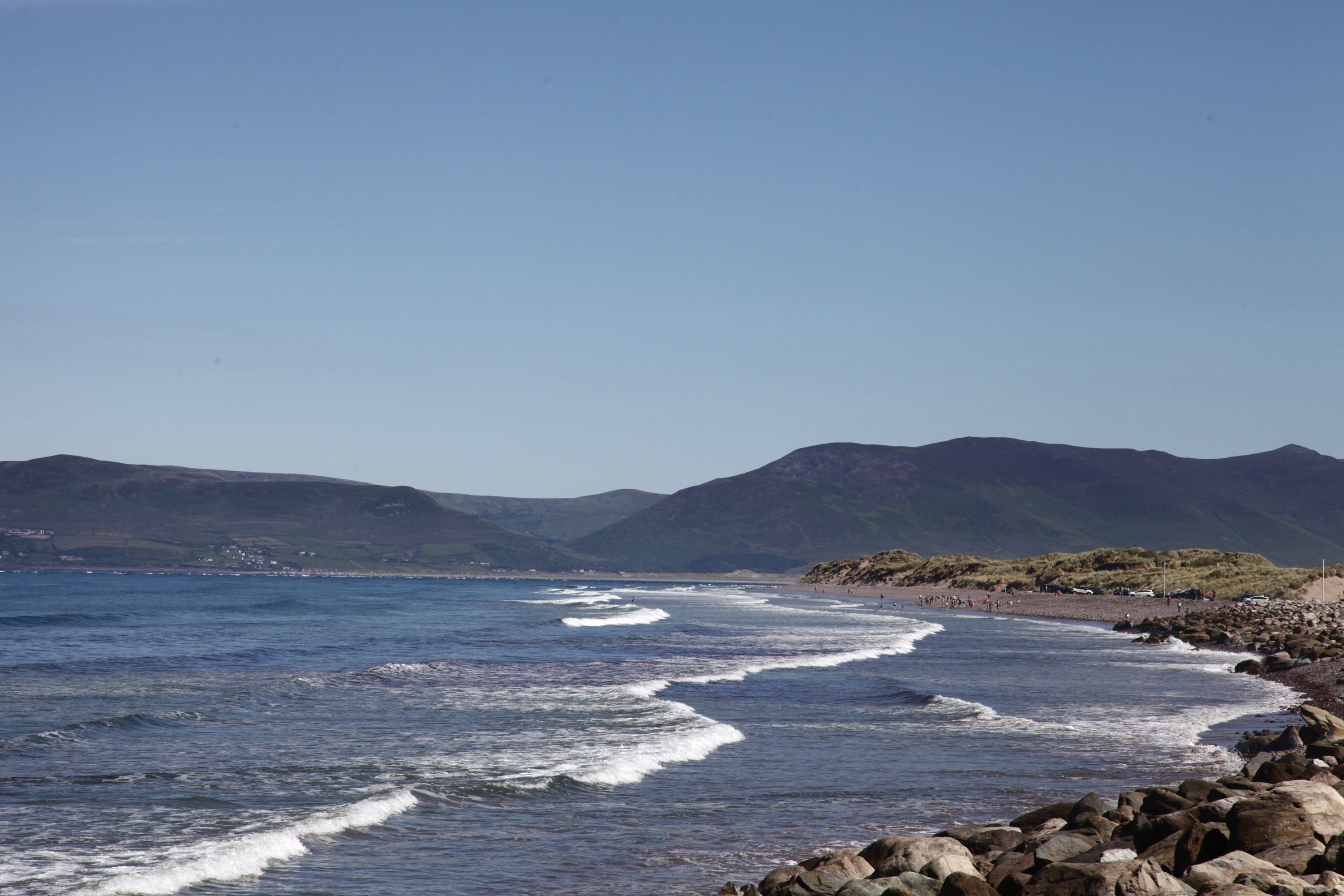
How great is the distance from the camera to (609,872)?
1448cm

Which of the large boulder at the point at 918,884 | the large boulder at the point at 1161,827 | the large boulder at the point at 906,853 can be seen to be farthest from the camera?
the large boulder at the point at 906,853

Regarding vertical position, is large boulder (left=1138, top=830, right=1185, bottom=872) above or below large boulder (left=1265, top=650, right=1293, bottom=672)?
above

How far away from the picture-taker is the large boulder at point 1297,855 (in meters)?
11.0

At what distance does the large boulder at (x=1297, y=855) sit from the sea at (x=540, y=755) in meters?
5.72

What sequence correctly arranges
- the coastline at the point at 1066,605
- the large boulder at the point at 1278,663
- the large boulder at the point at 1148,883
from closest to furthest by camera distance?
the large boulder at the point at 1148,883
the large boulder at the point at 1278,663
the coastline at the point at 1066,605

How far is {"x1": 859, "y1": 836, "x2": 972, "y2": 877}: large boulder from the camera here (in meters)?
12.6

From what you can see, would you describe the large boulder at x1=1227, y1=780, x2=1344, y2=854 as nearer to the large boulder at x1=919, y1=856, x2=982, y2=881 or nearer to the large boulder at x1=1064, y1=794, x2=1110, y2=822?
the large boulder at x1=1064, y1=794, x2=1110, y2=822

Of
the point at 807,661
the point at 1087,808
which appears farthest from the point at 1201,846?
the point at 807,661

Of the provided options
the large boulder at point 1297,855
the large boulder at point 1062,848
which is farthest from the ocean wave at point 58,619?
the large boulder at point 1297,855

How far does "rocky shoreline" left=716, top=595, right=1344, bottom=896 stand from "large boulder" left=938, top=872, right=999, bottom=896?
1cm

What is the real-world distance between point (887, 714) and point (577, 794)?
12487 millimetres

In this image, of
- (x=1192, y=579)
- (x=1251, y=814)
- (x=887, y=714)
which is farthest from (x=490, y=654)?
(x=1192, y=579)

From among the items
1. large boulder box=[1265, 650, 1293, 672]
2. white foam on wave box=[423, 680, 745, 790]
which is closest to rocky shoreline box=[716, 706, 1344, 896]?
white foam on wave box=[423, 680, 745, 790]

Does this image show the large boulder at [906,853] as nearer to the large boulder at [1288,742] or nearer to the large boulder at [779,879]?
the large boulder at [779,879]
